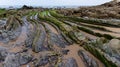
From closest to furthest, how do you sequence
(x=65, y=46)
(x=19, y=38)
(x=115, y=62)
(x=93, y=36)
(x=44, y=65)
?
(x=115, y=62)
(x=44, y=65)
(x=65, y=46)
(x=93, y=36)
(x=19, y=38)

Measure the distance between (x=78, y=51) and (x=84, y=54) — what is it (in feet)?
3.64

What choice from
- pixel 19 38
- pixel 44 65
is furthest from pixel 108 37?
pixel 19 38

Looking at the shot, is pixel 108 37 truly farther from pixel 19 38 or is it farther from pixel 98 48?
pixel 19 38

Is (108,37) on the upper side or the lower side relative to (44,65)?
upper

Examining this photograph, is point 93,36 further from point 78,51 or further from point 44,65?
point 44,65

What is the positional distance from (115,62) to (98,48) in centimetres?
236

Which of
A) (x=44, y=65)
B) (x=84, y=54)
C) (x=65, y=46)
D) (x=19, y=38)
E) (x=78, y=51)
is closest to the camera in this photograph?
(x=44, y=65)

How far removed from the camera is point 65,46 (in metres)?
16.8

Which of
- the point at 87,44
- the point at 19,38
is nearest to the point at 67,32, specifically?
the point at 87,44

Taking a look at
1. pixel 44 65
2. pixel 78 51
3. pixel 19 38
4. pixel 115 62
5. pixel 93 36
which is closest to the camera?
pixel 115 62

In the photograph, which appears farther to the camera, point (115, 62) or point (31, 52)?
point (31, 52)

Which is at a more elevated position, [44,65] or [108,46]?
[108,46]

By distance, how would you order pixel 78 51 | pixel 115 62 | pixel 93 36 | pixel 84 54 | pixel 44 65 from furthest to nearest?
pixel 93 36 → pixel 78 51 → pixel 84 54 → pixel 44 65 → pixel 115 62

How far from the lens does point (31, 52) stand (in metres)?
15.8
